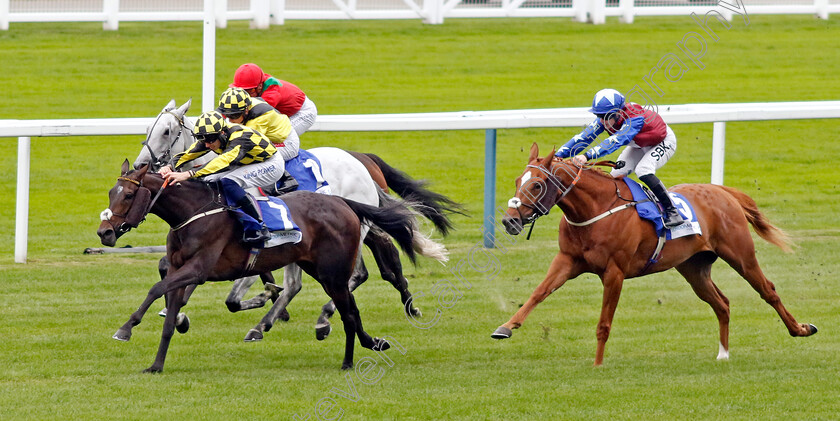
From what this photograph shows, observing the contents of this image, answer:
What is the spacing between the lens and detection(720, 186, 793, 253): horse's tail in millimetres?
7852

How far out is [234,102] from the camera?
24.0ft

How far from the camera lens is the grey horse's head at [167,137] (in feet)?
24.6

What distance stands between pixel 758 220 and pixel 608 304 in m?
1.49

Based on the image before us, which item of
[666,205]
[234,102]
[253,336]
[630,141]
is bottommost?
[253,336]

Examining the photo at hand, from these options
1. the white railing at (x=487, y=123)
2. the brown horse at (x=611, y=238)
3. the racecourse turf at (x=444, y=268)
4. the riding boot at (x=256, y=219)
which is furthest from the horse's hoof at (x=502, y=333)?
the white railing at (x=487, y=123)

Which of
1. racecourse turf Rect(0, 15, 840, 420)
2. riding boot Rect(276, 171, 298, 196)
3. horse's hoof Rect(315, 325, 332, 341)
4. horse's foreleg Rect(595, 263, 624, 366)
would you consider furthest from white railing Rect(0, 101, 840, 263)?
horse's foreleg Rect(595, 263, 624, 366)

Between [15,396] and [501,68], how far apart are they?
43.2ft

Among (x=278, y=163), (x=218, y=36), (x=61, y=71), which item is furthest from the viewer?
(x=218, y=36)

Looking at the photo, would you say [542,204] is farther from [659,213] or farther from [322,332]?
[322,332]

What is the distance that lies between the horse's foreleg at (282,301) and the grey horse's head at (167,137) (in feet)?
3.42

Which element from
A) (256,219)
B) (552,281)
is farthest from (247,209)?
(552,281)

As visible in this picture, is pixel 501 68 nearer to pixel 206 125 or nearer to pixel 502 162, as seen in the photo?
pixel 502 162

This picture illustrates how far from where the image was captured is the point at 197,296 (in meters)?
9.25

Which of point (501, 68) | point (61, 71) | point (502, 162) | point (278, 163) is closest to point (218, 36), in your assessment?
point (61, 71)
